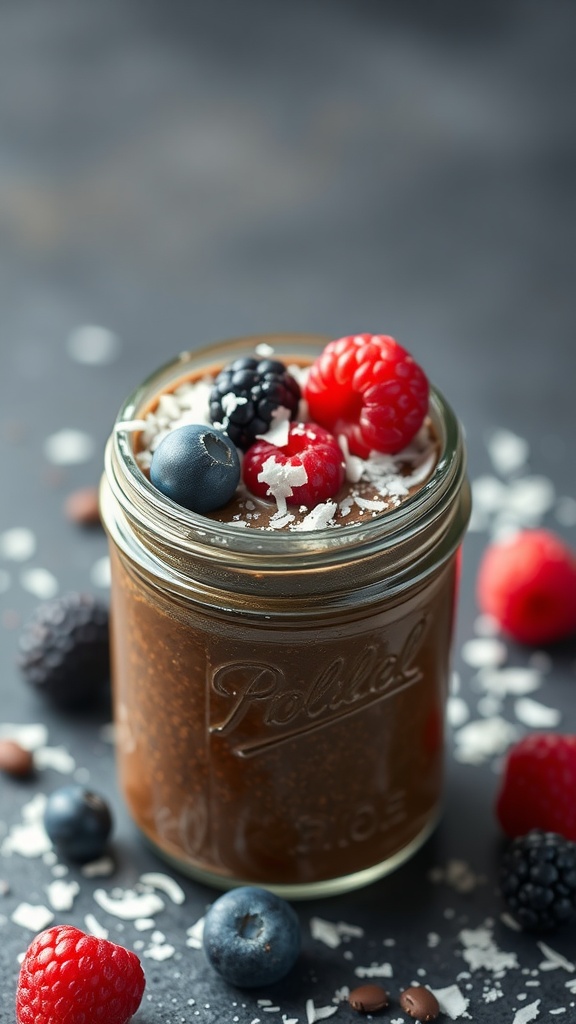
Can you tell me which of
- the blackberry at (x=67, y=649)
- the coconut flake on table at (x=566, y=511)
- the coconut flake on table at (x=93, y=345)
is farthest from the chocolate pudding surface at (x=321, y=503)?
the coconut flake on table at (x=93, y=345)

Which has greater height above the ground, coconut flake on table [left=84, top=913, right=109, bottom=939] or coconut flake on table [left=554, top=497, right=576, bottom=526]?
coconut flake on table [left=554, top=497, right=576, bottom=526]

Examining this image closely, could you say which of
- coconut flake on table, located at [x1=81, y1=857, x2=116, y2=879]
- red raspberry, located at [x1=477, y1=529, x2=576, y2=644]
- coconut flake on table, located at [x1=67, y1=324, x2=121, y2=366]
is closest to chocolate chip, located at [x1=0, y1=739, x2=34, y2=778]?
coconut flake on table, located at [x1=81, y1=857, x2=116, y2=879]

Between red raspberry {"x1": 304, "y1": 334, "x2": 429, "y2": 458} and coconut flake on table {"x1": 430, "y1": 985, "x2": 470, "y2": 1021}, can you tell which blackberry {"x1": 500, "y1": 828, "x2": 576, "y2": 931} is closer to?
coconut flake on table {"x1": 430, "y1": 985, "x2": 470, "y2": 1021}

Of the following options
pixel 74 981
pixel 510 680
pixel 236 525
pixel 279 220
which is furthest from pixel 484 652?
pixel 279 220

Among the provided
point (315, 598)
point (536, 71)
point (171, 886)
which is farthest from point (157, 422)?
point (536, 71)

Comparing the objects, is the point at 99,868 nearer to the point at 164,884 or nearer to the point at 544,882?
the point at 164,884

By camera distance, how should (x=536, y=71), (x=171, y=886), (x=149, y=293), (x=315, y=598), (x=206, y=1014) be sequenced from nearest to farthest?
(x=315, y=598) → (x=206, y=1014) → (x=171, y=886) → (x=149, y=293) → (x=536, y=71)

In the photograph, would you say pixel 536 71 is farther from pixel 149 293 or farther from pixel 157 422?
pixel 157 422
